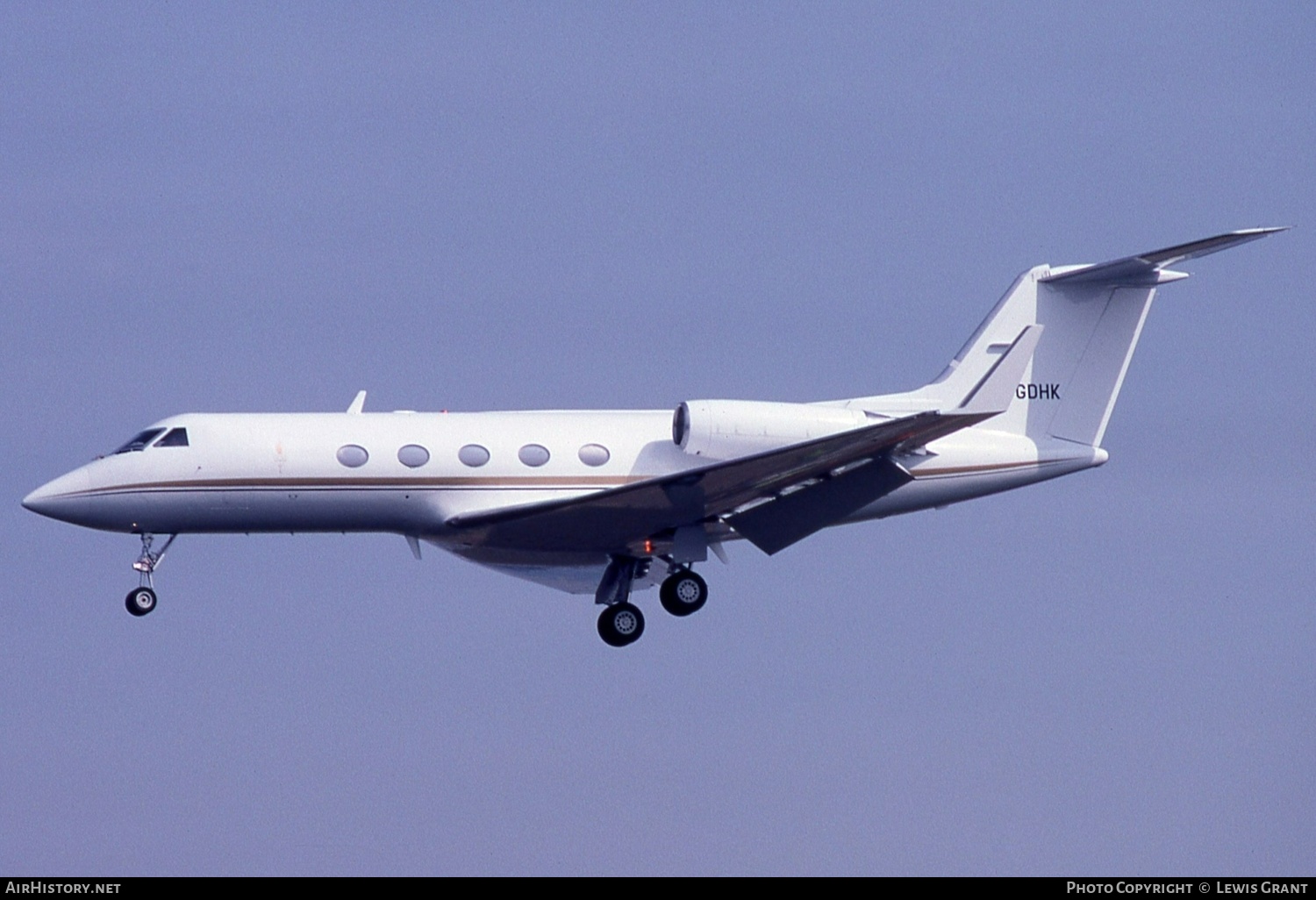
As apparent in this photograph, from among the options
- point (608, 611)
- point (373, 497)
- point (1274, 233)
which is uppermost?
point (1274, 233)

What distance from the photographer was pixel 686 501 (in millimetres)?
27359

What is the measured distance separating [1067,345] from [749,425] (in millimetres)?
6149

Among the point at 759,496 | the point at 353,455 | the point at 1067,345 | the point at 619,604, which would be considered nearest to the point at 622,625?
the point at 619,604

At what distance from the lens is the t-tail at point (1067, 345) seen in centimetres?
3061

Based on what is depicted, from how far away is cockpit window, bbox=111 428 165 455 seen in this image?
94.0 feet

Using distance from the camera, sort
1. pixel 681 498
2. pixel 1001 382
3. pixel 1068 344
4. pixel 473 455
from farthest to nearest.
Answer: pixel 1068 344 → pixel 473 455 → pixel 681 498 → pixel 1001 382

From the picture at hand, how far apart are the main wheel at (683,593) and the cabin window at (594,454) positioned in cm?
203

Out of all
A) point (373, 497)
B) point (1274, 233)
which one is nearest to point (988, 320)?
point (1274, 233)

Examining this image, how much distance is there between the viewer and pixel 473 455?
28.5 metres

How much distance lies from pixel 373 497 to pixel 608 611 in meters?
4.05

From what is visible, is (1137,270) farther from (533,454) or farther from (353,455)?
(353,455)

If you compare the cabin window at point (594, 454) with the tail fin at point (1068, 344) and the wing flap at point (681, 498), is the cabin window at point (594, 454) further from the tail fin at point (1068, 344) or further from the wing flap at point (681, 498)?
the tail fin at point (1068, 344)
